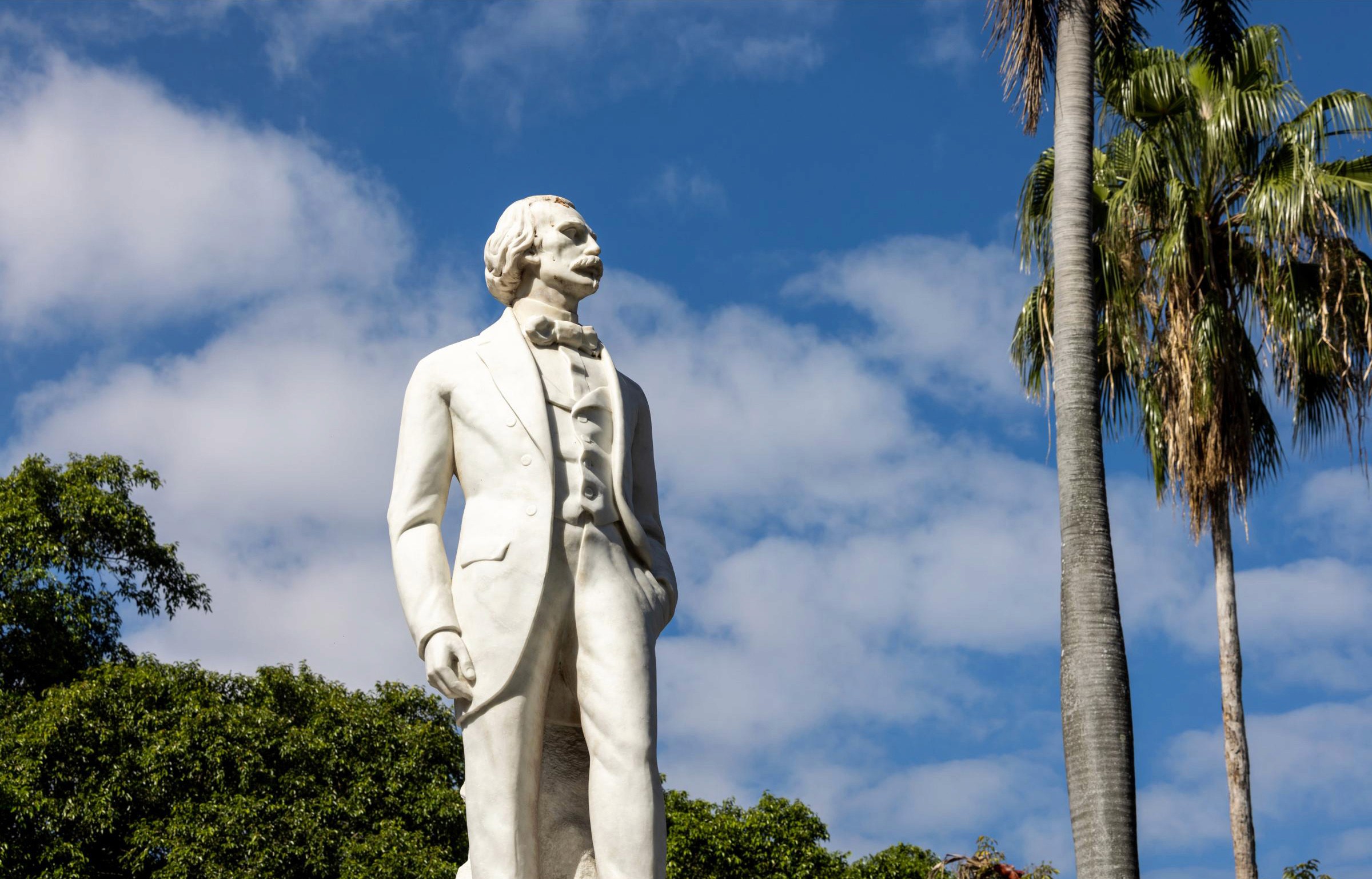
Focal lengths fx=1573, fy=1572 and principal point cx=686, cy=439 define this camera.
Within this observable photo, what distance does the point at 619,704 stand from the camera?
5.49 meters

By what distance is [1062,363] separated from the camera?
1141cm

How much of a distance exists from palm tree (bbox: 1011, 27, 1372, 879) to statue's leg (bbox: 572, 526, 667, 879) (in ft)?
37.0

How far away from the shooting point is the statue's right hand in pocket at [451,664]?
18.2 ft

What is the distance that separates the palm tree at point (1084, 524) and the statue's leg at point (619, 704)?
18.5 feet

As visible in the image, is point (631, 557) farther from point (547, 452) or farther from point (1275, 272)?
point (1275, 272)

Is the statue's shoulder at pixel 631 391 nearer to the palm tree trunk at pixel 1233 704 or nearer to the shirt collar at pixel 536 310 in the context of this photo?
the shirt collar at pixel 536 310

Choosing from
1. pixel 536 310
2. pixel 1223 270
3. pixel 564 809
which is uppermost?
pixel 1223 270

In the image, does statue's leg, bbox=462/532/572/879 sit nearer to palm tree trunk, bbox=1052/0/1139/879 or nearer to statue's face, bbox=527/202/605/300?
statue's face, bbox=527/202/605/300

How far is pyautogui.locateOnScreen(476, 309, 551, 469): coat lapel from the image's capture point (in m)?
5.77

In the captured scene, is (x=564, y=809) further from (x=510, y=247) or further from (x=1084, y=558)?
(x=1084, y=558)

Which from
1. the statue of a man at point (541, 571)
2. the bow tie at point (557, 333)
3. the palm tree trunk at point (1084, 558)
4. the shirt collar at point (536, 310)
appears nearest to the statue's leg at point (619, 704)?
the statue of a man at point (541, 571)

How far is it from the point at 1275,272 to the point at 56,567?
16135mm

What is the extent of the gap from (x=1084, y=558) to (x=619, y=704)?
6.32 metres

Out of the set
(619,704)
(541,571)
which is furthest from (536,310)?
(619,704)
